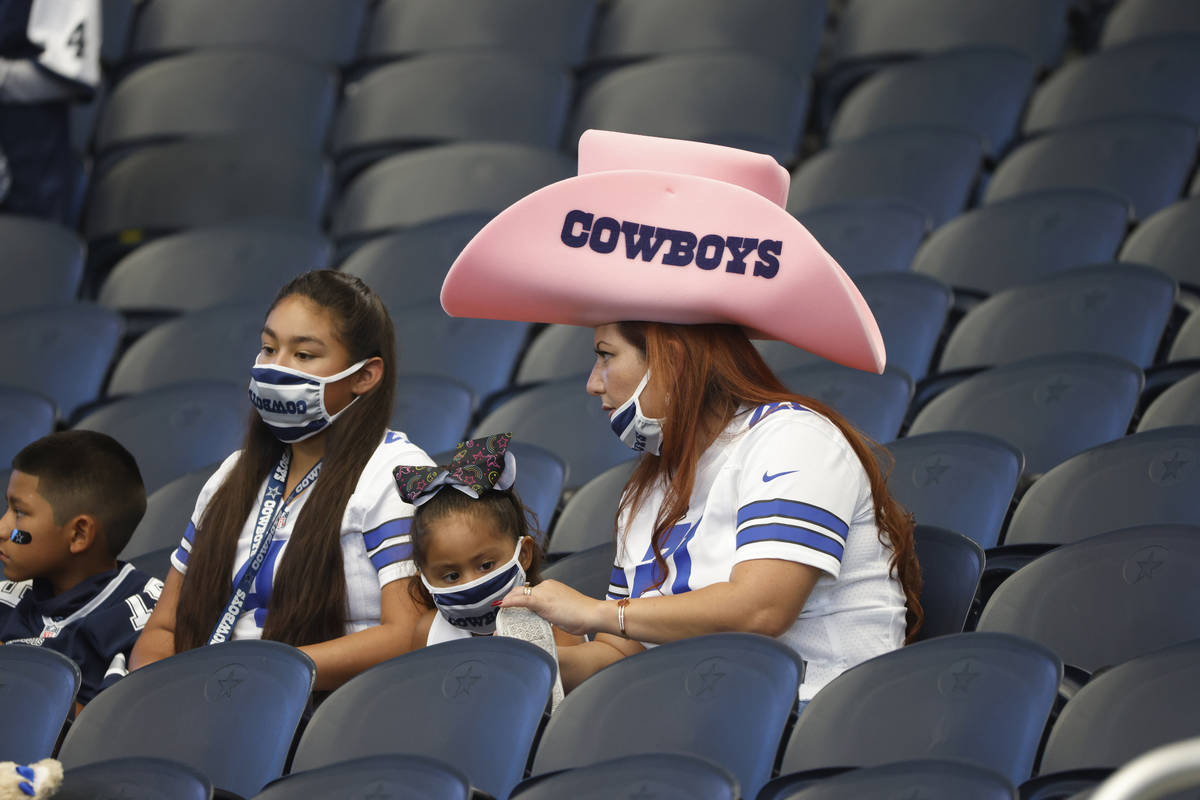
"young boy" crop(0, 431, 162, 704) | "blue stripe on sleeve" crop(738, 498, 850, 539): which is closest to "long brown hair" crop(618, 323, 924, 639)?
"blue stripe on sleeve" crop(738, 498, 850, 539)

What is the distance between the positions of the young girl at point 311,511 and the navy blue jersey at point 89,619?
8 cm

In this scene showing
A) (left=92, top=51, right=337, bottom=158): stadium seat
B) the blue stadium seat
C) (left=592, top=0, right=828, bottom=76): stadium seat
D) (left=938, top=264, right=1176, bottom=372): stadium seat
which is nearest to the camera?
the blue stadium seat

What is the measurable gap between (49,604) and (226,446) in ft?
3.07

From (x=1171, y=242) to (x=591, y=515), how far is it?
66.3 inches

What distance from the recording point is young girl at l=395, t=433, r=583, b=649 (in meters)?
2.31

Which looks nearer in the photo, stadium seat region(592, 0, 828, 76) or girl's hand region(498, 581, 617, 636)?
girl's hand region(498, 581, 617, 636)

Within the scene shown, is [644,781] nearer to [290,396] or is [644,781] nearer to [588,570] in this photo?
[588,570]

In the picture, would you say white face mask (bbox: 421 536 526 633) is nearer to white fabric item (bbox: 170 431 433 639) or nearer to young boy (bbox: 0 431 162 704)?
white fabric item (bbox: 170 431 433 639)

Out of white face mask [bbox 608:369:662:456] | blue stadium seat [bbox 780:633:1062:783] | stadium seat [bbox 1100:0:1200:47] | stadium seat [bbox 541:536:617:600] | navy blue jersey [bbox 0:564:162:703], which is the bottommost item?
navy blue jersey [bbox 0:564:162:703]

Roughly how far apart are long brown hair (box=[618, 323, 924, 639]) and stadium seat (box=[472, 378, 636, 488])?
112 centimetres

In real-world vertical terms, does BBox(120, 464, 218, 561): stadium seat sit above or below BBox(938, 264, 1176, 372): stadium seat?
below

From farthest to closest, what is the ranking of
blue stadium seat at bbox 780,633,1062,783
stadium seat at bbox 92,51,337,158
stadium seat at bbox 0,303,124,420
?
1. stadium seat at bbox 92,51,337,158
2. stadium seat at bbox 0,303,124,420
3. blue stadium seat at bbox 780,633,1062,783

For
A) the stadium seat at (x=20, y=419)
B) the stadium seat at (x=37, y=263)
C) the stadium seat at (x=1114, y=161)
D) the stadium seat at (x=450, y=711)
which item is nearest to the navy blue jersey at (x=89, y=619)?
the stadium seat at (x=450, y=711)

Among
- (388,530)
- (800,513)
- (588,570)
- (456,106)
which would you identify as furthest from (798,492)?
(456,106)
